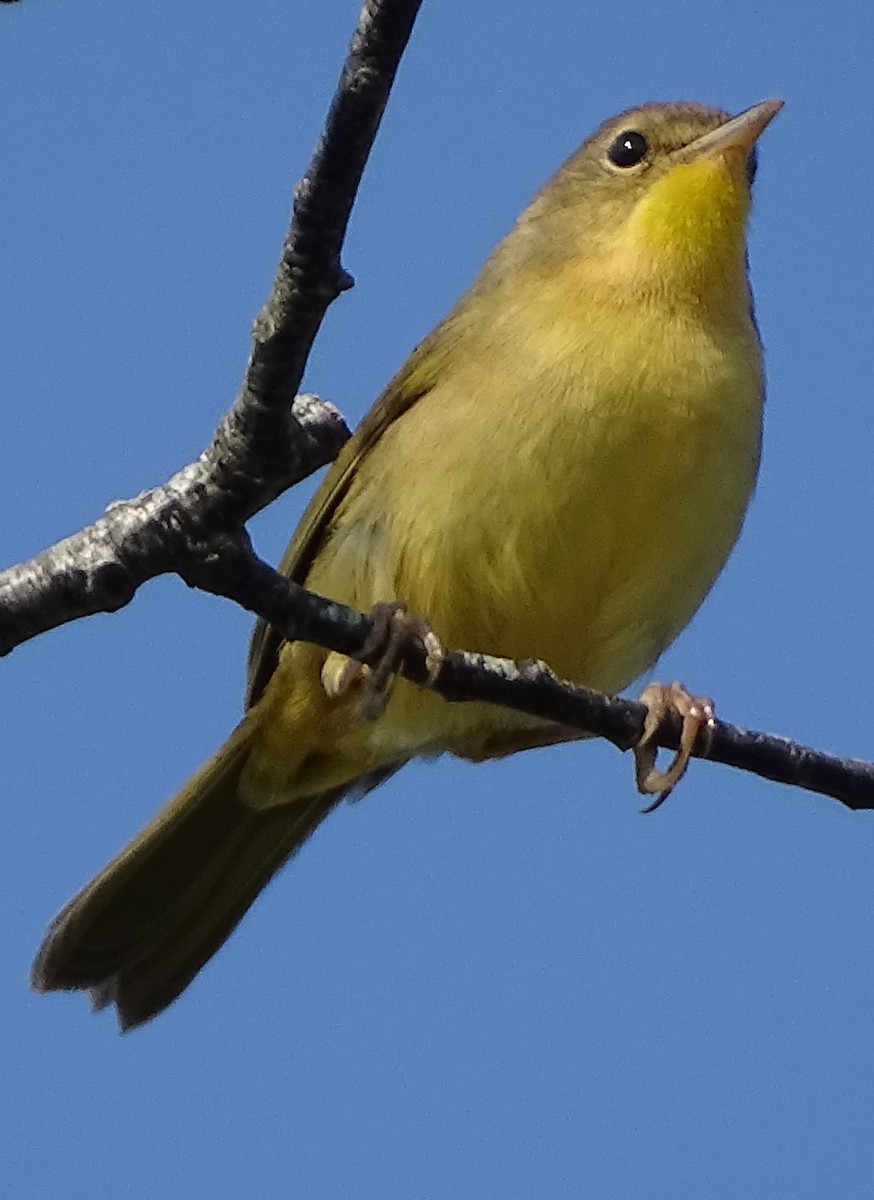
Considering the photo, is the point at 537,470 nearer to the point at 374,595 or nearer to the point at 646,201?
the point at 374,595

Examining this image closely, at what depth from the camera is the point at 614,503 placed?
4059mm

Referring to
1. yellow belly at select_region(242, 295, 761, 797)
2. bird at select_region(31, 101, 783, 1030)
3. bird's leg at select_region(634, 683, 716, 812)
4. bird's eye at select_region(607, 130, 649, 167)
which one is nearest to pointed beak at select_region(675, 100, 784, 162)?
bird at select_region(31, 101, 783, 1030)

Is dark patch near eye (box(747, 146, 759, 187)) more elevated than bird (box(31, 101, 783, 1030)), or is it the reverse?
dark patch near eye (box(747, 146, 759, 187))

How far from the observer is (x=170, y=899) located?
5184 mm

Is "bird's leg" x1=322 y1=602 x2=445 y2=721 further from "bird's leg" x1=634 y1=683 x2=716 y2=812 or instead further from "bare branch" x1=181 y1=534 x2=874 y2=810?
"bird's leg" x1=634 y1=683 x2=716 y2=812

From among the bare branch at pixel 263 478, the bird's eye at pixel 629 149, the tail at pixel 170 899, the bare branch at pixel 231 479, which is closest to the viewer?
the bare branch at pixel 263 478

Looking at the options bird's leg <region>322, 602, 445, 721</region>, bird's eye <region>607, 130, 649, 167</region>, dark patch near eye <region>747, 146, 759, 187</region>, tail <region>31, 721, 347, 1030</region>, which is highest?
dark patch near eye <region>747, 146, 759, 187</region>

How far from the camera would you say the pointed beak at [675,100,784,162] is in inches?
180

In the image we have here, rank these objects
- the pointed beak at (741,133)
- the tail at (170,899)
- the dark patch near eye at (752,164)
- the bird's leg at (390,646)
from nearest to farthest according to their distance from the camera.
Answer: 1. the bird's leg at (390,646)
2. the pointed beak at (741,133)
3. the dark patch near eye at (752,164)
4. the tail at (170,899)

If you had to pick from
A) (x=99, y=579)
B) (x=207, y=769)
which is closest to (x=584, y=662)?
(x=207, y=769)

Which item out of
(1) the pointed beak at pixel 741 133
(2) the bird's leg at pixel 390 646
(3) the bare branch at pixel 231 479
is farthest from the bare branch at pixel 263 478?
(1) the pointed beak at pixel 741 133

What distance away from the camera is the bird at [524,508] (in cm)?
409

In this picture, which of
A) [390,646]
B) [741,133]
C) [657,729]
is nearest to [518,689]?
[390,646]

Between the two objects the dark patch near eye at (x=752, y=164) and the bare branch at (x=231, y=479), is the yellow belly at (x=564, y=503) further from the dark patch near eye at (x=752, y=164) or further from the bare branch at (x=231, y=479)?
the bare branch at (x=231, y=479)
